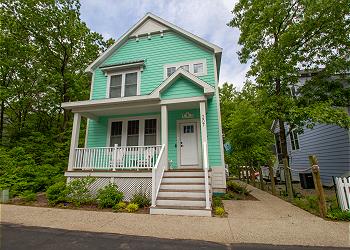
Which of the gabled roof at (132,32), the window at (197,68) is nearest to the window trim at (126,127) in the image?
the window at (197,68)

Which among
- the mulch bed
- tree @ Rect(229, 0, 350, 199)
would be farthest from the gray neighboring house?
the mulch bed

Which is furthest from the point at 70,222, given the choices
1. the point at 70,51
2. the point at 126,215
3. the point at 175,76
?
the point at 70,51

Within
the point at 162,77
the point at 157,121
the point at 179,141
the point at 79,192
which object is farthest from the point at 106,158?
the point at 162,77

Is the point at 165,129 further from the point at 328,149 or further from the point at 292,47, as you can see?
the point at 328,149

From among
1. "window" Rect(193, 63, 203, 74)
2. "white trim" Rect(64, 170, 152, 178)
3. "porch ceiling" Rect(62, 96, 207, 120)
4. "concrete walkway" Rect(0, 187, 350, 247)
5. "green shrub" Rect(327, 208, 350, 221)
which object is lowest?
"concrete walkway" Rect(0, 187, 350, 247)

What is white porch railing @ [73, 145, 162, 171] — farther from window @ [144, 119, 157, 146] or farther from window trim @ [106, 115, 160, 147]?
window trim @ [106, 115, 160, 147]

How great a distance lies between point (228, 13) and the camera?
1005 cm

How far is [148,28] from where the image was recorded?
10688 millimetres

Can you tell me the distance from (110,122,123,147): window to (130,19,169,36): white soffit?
5.46 meters

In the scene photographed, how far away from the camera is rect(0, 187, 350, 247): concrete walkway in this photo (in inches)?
142

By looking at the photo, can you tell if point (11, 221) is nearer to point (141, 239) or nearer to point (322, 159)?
point (141, 239)

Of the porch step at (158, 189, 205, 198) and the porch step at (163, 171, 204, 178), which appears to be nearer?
the porch step at (158, 189, 205, 198)

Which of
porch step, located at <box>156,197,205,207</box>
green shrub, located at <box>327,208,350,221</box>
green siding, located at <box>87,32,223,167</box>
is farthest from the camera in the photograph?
→ green siding, located at <box>87,32,223,167</box>

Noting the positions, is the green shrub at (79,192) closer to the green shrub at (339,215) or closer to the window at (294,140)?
the green shrub at (339,215)
